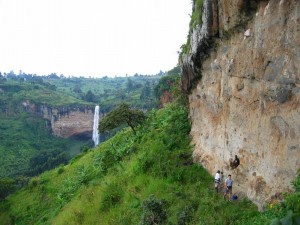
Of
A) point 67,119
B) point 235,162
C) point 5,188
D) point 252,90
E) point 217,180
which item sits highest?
point 252,90

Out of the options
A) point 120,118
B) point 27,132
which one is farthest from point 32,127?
point 120,118

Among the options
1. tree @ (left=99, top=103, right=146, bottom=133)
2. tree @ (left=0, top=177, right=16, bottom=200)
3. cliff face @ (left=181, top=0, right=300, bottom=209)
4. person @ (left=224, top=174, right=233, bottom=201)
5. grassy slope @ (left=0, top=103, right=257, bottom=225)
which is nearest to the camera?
cliff face @ (left=181, top=0, right=300, bottom=209)

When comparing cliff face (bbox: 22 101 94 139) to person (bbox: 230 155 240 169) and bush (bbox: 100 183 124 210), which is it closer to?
bush (bbox: 100 183 124 210)

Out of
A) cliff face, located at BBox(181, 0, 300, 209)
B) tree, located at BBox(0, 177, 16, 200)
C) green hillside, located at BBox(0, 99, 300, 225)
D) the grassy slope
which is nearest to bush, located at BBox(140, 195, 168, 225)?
green hillside, located at BBox(0, 99, 300, 225)


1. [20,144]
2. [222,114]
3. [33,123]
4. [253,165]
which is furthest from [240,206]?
[33,123]

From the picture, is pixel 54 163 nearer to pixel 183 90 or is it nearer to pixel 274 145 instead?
pixel 183 90

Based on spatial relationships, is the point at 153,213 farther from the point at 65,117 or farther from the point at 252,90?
the point at 65,117

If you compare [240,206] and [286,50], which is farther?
[240,206]

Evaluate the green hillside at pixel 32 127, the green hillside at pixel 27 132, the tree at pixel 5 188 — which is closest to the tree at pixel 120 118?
the tree at pixel 5 188

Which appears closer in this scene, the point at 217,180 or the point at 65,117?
the point at 217,180

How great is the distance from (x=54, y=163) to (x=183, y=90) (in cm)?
4571

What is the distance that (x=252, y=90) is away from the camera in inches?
433

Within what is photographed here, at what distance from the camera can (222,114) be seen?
13.5 meters

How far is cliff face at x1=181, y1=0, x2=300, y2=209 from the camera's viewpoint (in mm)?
9125
